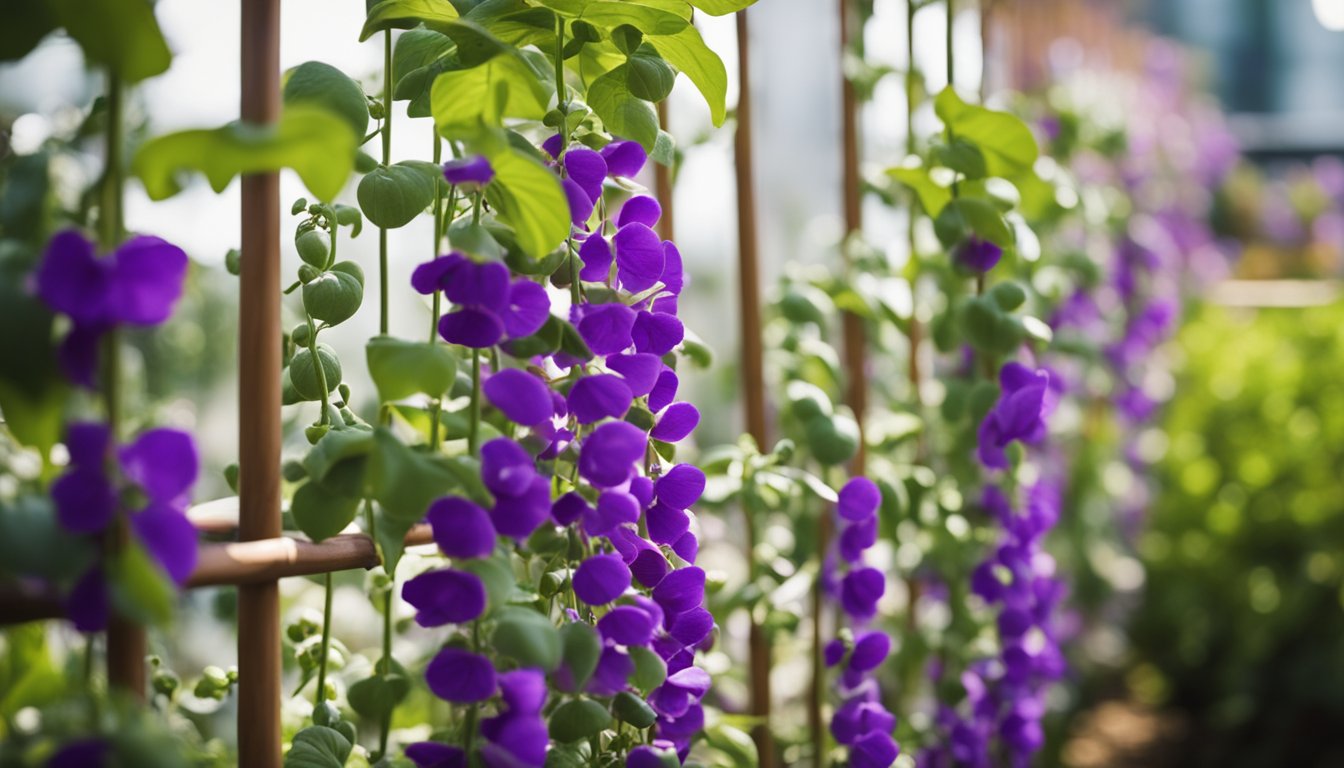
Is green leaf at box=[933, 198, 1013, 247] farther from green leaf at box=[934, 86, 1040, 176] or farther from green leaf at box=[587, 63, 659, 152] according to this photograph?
green leaf at box=[587, 63, 659, 152]

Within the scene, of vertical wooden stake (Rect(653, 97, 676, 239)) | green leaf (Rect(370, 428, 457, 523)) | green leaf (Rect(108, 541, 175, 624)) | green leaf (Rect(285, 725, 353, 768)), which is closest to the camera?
green leaf (Rect(108, 541, 175, 624))

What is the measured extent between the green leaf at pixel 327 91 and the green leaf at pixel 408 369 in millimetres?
118

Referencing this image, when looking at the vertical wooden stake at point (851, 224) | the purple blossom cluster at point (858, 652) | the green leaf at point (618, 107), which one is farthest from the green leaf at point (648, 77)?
the vertical wooden stake at point (851, 224)

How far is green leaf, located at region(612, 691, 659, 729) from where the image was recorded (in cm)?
60

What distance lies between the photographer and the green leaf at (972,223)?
825mm

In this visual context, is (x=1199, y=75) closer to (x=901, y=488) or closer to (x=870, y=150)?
(x=870, y=150)

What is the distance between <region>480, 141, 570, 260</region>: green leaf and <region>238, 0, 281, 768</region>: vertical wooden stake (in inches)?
4.4

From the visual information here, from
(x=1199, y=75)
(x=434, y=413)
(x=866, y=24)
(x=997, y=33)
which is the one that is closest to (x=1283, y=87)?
(x=1199, y=75)

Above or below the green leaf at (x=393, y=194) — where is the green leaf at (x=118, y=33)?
above

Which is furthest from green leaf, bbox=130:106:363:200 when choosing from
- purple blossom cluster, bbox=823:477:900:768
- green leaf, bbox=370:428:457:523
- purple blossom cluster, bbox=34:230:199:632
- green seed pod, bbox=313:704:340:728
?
purple blossom cluster, bbox=823:477:900:768

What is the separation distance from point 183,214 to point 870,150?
1.25m

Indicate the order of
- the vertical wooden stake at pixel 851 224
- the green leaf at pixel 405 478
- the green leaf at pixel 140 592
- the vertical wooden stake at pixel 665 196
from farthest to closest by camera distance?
the vertical wooden stake at pixel 851 224, the vertical wooden stake at pixel 665 196, the green leaf at pixel 405 478, the green leaf at pixel 140 592

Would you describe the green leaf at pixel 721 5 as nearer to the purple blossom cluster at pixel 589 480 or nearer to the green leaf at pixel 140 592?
the purple blossom cluster at pixel 589 480

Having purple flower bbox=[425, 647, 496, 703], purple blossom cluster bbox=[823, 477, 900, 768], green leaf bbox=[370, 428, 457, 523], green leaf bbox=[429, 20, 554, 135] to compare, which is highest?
green leaf bbox=[429, 20, 554, 135]
